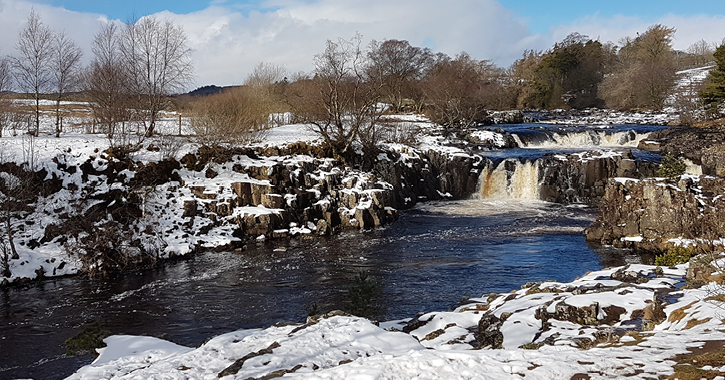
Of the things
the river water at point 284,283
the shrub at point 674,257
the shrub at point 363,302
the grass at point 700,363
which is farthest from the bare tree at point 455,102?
the grass at point 700,363

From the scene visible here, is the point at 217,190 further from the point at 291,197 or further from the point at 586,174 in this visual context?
the point at 586,174

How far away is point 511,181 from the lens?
25.6 meters

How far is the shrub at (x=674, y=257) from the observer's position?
12922 mm

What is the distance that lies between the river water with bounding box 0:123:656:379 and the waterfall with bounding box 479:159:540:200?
5.24 m

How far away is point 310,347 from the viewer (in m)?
6.59

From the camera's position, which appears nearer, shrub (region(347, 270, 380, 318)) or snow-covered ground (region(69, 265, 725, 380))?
snow-covered ground (region(69, 265, 725, 380))

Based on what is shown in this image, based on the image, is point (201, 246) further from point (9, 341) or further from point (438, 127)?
point (438, 127)

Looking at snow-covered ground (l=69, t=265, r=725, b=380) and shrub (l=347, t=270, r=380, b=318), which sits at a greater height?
snow-covered ground (l=69, t=265, r=725, b=380)

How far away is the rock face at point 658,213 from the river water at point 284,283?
3.39 feet

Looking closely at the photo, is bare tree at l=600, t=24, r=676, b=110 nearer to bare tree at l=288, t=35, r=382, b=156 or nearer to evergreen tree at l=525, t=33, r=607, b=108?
evergreen tree at l=525, t=33, r=607, b=108

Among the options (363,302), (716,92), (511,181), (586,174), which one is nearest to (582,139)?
(586,174)

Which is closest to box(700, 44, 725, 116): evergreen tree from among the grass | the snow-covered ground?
the snow-covered ground

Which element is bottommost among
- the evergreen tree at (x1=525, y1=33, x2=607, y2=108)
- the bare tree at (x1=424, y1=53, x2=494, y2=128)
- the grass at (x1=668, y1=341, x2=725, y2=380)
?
the grass at (x1=668, y1=341, x2=725, y2=380)

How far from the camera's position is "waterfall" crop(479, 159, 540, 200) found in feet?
82.3
